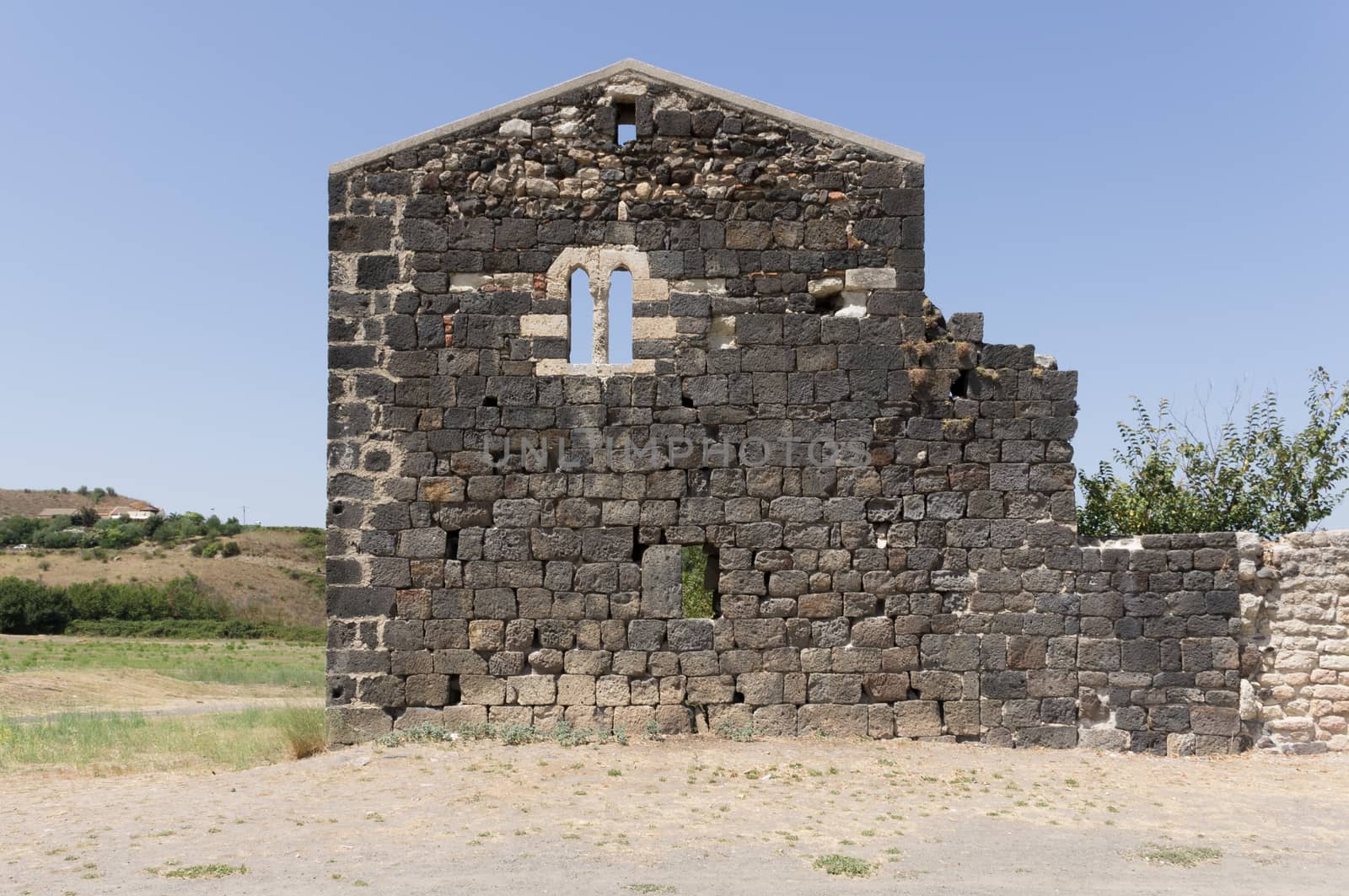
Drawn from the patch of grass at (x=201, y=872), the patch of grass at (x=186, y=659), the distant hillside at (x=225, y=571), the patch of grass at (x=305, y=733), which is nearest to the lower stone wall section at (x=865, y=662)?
the patch of grass at (x=305, y=733)

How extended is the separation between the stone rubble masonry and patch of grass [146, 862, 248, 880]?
3.67 m

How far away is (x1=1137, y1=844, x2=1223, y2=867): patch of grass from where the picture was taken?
Result: 6504mm

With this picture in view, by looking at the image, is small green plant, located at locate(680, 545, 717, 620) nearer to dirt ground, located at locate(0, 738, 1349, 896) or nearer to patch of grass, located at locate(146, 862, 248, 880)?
dirt ground, located at locate(0, 738, 1349, 896)

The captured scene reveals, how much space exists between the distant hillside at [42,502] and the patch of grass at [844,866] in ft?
254

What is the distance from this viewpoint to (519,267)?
10.1 meters

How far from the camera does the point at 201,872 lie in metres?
6.02

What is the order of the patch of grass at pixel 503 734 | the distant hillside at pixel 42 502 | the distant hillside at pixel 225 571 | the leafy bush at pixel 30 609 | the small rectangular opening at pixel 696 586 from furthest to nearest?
the distant hillside at pixel 42 502 → the distant hillside at pixel 225 571 → the leafy bush at pixel 30 609 → the small rectangular opening at pixel 696 586 → the patch of grass at pixel 503 734

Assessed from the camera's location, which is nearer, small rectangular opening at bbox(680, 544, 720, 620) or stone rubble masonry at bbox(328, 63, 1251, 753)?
stone rubble masonry at bbox(328, 63, 1251, 753)

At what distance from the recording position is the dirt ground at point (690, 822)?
5996 mm

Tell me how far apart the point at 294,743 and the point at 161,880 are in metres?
3.97

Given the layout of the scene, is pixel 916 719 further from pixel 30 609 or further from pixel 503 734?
A: pixel 30 609

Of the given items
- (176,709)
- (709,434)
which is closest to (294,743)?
(709,434)

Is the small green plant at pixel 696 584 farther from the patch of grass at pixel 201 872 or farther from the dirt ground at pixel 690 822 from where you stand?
the patch of grass at pixel 201 872

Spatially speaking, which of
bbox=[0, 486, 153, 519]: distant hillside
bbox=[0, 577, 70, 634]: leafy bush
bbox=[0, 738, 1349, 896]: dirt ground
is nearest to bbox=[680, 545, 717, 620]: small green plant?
bbox=[0, 738, 1349, 896]: dirt ground
